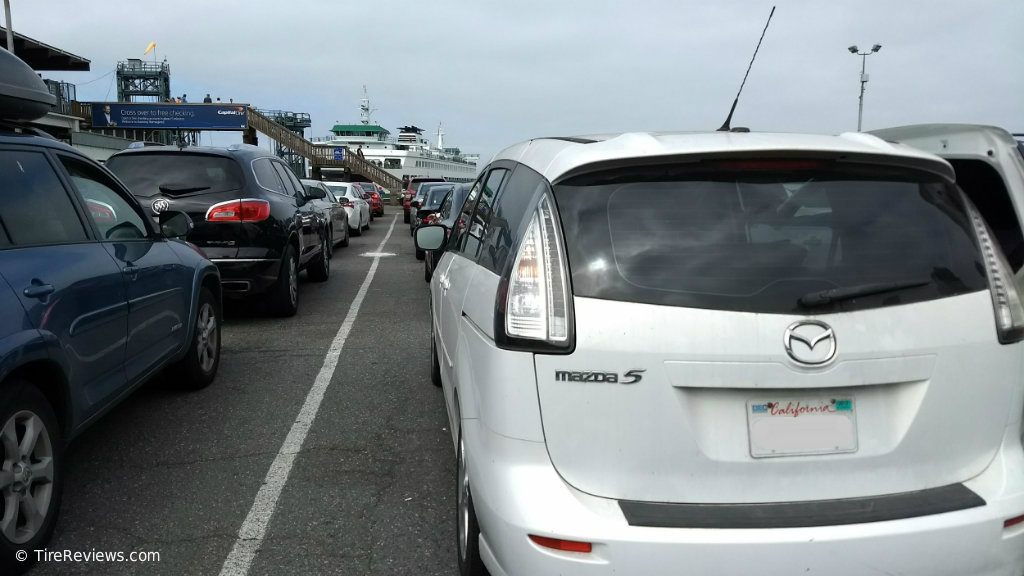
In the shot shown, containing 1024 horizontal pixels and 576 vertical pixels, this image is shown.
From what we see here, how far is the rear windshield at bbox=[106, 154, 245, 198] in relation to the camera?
24.6 ft

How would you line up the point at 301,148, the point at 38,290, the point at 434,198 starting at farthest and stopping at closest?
the point at 301,148 < the point at 434,198 < the point at 38,290

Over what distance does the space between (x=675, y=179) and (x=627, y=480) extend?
922 millimetres

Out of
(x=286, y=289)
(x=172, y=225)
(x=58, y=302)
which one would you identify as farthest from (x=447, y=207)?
(x=58, y=302)

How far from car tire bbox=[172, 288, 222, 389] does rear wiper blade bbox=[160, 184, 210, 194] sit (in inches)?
80.9

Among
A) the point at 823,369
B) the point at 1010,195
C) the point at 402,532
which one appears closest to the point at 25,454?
the point at 402,532

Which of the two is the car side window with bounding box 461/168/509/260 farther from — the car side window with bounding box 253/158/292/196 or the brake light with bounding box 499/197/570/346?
the car side window with bounding box 253/158/292/196

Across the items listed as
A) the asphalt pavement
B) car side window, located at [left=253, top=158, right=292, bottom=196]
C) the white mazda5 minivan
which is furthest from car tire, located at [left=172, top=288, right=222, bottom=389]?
the white mazda5 minivan

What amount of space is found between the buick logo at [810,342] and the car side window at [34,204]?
3.04 m

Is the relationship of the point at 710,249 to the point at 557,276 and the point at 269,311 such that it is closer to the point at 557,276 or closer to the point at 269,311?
the point at 557,276

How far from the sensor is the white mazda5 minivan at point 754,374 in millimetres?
2205

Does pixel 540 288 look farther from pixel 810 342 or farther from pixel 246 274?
pixel 246 274

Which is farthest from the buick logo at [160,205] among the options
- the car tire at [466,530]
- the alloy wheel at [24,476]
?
the car tire at [466,530]

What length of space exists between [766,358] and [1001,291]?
2.74 ft

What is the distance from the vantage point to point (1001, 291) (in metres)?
2.41
